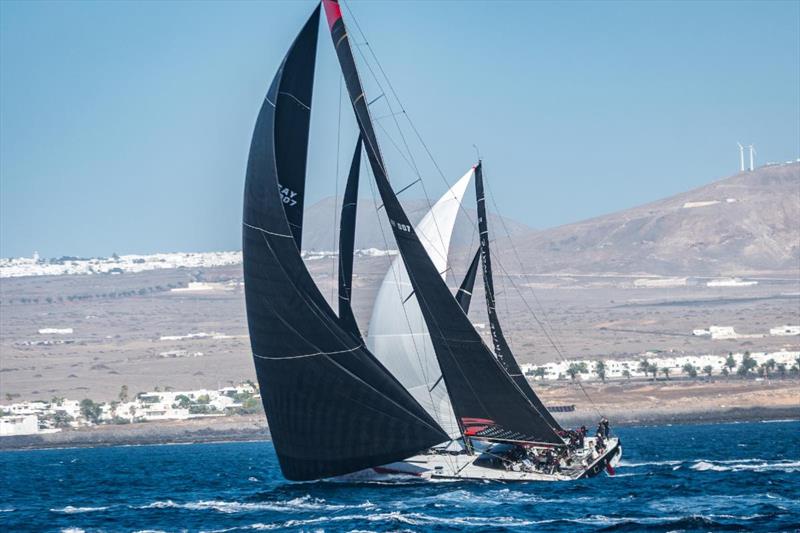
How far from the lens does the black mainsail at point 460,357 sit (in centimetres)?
5089

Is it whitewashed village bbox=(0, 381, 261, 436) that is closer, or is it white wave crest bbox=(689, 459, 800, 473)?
white wave crest bbox=(689, 459, 800, 473)

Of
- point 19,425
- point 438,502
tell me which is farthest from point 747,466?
point 19,425

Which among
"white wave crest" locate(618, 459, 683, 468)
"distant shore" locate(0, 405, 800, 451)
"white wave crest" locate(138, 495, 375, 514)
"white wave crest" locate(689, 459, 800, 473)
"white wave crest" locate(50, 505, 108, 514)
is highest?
"white wave crest" locate(138, 495, 375, 514)

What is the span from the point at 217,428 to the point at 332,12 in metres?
111

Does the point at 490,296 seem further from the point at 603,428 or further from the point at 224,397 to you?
the point at 224,397

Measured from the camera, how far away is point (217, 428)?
517 feet

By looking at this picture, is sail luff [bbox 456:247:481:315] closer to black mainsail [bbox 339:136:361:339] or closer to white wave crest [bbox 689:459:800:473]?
black mainsail [bbox 339:136:361:339]

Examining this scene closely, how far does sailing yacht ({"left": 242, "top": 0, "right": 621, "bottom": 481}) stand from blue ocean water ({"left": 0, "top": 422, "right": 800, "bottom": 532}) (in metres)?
1.31

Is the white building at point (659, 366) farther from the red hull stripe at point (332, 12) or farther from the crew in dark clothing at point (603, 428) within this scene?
the red hull stripe at point (332, 12)

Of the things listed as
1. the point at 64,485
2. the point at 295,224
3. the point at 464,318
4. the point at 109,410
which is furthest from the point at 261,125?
the point at 109,410

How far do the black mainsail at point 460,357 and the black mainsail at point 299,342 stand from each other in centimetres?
166

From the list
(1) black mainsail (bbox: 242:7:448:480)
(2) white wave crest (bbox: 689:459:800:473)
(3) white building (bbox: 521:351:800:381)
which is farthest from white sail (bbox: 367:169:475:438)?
(3) white building (bbox: 521:351:800:381)

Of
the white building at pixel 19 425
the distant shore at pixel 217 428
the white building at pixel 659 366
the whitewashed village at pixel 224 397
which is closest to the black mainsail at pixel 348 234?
the distant shore at pixel 217 428

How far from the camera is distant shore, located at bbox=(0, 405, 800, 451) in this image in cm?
14150
